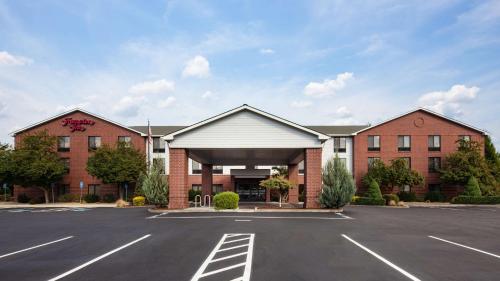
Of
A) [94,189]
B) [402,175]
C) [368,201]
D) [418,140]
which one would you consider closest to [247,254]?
[368,201]

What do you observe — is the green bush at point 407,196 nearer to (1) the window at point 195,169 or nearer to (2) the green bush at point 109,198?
(1) the window at point 195,169

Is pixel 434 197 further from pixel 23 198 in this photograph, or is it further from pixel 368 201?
pixel 23 198

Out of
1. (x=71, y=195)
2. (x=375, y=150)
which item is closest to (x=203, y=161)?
(x=71, y=195)

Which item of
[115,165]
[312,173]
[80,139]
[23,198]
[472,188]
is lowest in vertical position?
[23,198]

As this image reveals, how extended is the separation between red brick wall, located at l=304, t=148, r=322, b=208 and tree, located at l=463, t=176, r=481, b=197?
978 inches

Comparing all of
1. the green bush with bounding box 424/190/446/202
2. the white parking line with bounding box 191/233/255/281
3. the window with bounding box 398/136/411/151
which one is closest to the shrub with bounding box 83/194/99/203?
the window with bounding box 398/136/411/151

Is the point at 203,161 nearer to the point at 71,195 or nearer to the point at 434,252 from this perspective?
the point at 71,195

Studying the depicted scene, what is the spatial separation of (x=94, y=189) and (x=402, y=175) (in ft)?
116

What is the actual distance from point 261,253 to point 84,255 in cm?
473

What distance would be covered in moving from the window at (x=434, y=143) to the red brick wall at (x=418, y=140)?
0.36 meters

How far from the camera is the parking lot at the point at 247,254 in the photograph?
8828mm

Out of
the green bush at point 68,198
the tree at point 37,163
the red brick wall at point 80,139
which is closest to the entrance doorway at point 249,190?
the red brick wall at point 80,139

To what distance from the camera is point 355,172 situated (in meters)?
50.2

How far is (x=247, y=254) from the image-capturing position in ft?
36.6
